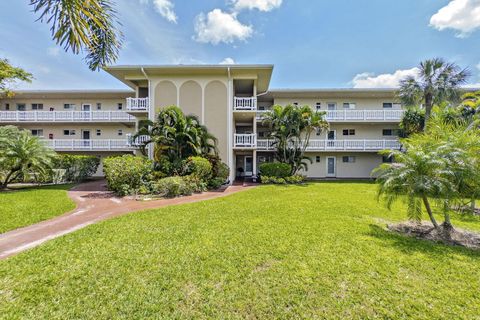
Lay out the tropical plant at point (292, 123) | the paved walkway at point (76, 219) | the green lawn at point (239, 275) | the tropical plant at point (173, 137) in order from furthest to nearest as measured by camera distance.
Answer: the tropical plant at point (292, 123), the tropical plant at point (173, 137), the paved walkway at point (76, 219), the green lawn at point (239, 275)

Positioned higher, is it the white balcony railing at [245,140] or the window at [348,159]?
the white balcony railing at [245,140]

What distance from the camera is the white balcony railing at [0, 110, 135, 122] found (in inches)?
777

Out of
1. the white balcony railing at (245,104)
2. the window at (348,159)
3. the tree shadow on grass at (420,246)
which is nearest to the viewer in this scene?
the tree shadow on grass at (420,246)

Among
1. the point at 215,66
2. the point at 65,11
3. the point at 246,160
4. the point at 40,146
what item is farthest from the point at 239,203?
the point at 246,160

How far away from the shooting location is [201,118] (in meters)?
16.0

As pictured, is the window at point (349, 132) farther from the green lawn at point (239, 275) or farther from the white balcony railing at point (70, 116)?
the white balcony railing at point (70, 116)

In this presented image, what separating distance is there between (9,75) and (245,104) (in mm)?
16690

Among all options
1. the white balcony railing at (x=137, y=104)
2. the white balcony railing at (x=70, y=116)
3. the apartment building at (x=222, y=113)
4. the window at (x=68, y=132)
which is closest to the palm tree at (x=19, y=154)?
the apartment building at (x=222, y=113)

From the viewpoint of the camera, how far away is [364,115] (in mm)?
19922

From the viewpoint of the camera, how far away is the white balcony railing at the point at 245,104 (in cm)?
1636

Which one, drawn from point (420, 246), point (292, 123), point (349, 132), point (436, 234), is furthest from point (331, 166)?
point (420, 246)

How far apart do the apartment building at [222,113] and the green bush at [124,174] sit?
485cm

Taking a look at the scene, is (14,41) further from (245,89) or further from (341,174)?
(341,174)

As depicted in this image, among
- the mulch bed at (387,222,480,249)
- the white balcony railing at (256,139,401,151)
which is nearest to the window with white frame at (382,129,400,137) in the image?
the white balcony railing at (256,139,401,151)
